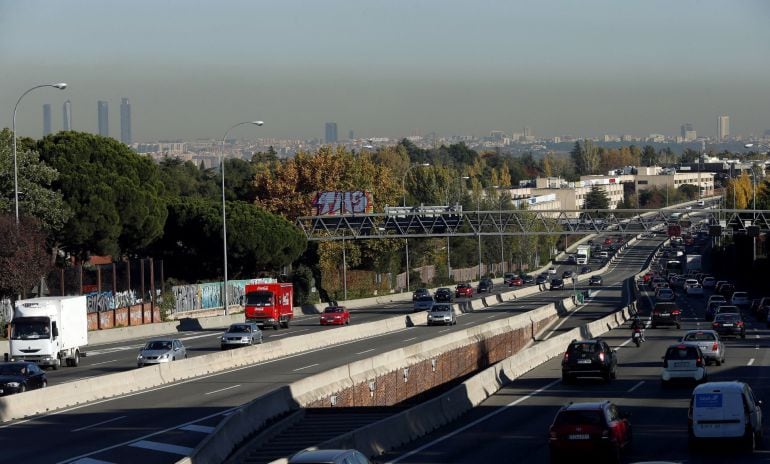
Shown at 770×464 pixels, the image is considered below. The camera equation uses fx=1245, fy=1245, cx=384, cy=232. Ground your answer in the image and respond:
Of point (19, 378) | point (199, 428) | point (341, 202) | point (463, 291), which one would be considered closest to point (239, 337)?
point (19, 378)

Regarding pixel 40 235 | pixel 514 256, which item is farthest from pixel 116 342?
pixel 514 256

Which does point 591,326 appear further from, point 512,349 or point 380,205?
point 380,205

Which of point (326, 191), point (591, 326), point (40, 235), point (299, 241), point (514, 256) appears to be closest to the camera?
point (40, 235)

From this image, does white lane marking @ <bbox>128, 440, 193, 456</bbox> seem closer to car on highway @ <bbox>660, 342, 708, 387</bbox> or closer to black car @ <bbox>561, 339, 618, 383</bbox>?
black car @ <bbox>561, 339, 618, 383</bbox>

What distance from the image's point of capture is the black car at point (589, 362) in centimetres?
4141

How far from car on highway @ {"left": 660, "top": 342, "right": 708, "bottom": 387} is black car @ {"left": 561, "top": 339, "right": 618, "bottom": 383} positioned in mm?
2545

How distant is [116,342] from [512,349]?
20.8 metres

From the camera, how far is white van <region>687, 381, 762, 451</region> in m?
25.3

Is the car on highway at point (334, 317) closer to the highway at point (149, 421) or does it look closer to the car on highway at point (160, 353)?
the highway at point (149, 421)

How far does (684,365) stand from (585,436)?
15.9 meters

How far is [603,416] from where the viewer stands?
24594 mm

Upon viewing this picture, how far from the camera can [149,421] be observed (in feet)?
103

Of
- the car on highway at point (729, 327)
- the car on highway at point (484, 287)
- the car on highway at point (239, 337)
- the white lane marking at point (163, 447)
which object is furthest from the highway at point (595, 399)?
the car on highway at point (484, 287)

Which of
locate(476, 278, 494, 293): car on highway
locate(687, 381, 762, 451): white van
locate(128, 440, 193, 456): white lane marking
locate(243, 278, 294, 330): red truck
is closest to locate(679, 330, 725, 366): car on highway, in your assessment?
locate(687, 381, 762, 451): white van
